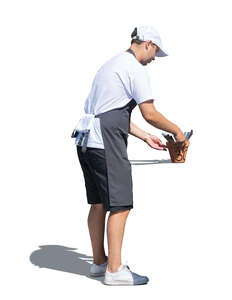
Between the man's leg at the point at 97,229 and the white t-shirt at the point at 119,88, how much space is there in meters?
0.71

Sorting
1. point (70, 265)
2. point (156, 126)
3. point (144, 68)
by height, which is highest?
point (144, 68)

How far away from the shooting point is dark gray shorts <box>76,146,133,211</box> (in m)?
6.62

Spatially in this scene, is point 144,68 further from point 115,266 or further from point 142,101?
point 115,266

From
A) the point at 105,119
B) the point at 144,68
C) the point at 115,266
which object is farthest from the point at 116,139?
the point at 115,266

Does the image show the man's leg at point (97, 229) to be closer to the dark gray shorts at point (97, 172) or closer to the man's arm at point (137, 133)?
the dark gray shorts at point (97, 172)

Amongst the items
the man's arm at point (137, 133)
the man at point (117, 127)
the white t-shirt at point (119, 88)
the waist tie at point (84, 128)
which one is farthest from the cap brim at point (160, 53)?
the waist tie at point (84, 128)

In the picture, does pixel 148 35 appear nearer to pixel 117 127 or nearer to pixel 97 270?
pixel 117 127

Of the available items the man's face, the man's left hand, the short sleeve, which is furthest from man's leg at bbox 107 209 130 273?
the man's face

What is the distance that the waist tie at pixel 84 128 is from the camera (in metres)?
6.66

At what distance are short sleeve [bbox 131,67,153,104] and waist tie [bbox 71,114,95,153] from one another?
431mm

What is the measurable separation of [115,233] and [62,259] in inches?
43.9

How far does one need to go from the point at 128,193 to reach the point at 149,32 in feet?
4.70

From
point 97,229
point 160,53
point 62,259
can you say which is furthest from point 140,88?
point 62,259

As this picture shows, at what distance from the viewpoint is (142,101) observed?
258 inches
